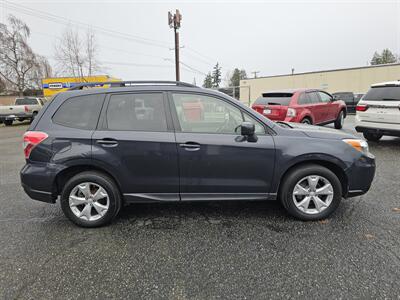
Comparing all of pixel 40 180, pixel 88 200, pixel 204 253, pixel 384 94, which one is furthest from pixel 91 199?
pixel 384 94

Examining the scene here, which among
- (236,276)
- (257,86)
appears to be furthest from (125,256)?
(257,86)

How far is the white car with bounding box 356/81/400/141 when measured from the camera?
5.94 m

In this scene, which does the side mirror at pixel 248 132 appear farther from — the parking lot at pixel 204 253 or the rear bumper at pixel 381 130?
the rear bumper at pixel 381 130

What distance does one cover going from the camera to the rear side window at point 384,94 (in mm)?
5973

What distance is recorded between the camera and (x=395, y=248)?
2.44 metres

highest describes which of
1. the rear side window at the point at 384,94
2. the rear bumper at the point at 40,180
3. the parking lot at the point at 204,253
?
the rear side window at the point at 384,94

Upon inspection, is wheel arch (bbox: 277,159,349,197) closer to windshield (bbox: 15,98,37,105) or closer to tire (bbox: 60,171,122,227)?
tire (bbox: 60,171,122,227)

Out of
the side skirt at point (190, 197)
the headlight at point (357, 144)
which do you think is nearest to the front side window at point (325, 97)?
the headlight at point (357, 144)

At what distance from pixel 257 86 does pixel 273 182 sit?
3609cm

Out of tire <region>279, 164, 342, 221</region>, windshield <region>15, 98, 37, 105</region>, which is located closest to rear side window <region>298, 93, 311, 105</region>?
tire <region>279, 164, 342, 221</region>

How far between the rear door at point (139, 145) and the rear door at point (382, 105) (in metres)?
6.05

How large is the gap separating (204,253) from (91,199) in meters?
1.51

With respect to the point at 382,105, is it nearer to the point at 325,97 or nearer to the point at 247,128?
the point at 325,97

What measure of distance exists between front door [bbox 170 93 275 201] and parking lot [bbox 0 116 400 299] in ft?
1.48
